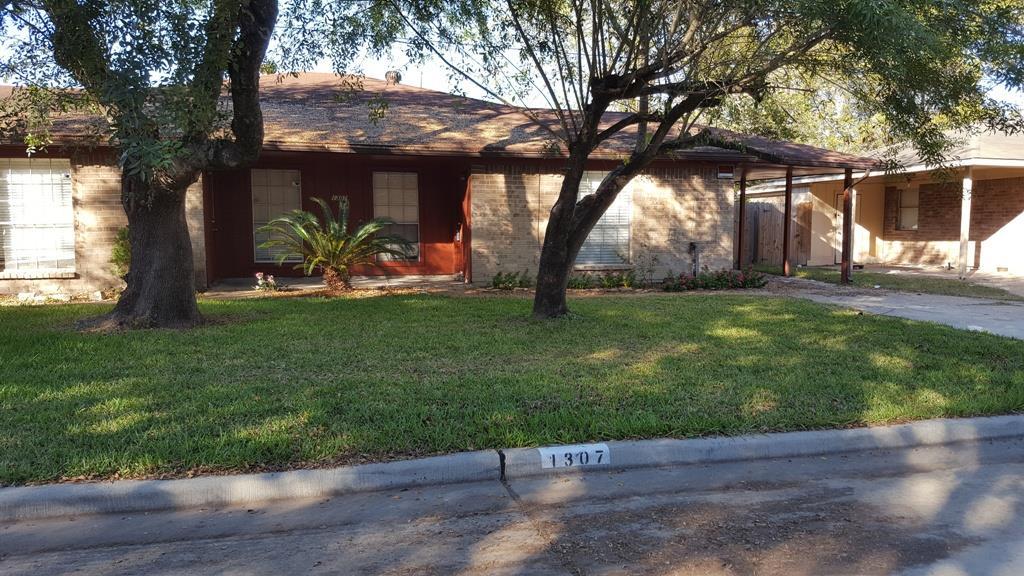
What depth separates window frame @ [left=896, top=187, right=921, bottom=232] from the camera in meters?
21.5

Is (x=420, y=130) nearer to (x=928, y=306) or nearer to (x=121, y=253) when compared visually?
(x=121, y=253)

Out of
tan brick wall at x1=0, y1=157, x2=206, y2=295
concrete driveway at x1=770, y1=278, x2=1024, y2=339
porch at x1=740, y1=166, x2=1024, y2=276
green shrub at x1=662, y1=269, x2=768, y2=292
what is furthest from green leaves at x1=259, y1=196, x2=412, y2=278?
porch at x1=740, y1=166, x2=1024, y2=276

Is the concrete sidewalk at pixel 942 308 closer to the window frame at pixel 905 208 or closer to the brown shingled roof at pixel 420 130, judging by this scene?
the brown shingled roof at pixel 420 130

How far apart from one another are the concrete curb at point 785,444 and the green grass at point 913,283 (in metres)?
9.36

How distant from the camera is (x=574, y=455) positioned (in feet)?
15.7

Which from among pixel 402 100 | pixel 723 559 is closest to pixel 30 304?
pixel 402 100

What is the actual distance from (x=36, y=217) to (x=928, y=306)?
49.9ft

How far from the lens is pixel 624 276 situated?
14.6m

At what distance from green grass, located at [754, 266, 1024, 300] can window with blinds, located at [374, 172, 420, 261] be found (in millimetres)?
9072

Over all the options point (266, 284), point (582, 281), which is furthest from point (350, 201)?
point (582, 281)

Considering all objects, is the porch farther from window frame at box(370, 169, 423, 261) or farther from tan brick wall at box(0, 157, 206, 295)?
tan brick wall at box(0, 157, 206, 295)

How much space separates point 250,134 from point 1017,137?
19.4m

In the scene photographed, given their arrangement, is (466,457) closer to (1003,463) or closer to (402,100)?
(1003,463)

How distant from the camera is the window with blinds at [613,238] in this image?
14.7 meters
